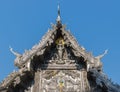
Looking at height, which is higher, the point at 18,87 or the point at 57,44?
the point at 57,44

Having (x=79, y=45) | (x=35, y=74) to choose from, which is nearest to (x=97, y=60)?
(x=79, y=45)

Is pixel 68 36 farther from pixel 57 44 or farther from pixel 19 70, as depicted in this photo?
pixel 19 70

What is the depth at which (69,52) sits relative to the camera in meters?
23.4

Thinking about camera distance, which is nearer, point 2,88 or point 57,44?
point 2,88

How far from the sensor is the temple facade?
22.2 meters

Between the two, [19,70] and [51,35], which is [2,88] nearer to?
[19,70]

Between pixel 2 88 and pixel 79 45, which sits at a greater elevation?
pixel 79 45

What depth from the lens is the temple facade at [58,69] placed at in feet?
72.9

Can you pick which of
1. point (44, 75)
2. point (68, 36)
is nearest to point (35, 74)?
point (44, 75)

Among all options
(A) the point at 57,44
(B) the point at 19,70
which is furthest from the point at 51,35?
(B) the point at 19,70

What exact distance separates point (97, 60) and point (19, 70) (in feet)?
9.40

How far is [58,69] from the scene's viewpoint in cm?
2303

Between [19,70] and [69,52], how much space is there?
7.16 feet

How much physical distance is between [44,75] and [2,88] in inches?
71.6
